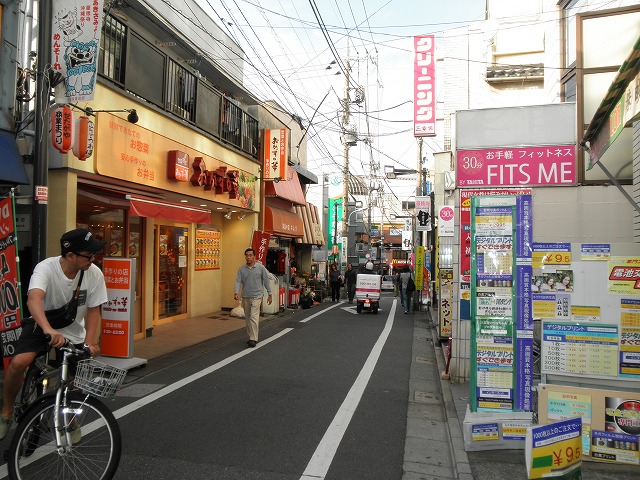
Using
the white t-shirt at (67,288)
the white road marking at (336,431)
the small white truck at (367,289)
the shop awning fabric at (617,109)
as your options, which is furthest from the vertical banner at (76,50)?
the small white truck at (367,289)

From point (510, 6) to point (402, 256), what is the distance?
45321mm

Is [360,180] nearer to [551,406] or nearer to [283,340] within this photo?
[283,340]

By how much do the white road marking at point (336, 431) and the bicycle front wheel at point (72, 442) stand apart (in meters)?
1.52

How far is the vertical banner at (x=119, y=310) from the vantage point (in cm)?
714

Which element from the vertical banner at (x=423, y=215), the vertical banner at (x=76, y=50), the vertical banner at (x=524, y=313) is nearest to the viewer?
the vertical banner at (x=524, y=313)

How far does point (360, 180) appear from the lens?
51281mm

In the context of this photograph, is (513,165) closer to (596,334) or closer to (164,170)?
(596,334)

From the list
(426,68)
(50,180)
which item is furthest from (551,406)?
(426,68)

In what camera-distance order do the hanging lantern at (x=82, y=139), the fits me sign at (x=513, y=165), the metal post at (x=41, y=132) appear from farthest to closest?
the fits me sign at (x=513, y=165) < the hanging lantern at (x=82, y=139) < the metal post at (x=41, y=132)

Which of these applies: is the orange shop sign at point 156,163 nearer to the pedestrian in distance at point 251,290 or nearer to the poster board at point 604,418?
the pedestrian in distance at point 251,290

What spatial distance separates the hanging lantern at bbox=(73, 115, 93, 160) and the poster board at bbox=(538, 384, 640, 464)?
22.3 ft

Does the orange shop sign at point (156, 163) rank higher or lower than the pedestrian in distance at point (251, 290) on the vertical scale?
higher

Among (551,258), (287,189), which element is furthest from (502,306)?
(287,189)

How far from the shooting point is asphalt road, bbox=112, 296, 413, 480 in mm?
4031
